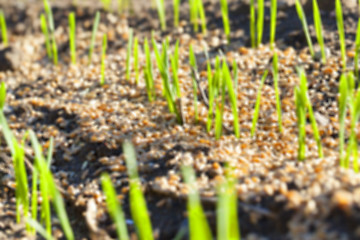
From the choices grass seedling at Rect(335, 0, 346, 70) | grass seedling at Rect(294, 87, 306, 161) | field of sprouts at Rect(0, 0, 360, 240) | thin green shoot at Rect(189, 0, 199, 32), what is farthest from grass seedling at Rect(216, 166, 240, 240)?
thin green shoot at Rect(189, 0, 199, 32)

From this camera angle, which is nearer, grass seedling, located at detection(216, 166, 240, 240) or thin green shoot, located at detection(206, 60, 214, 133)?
grass seedling, located at detection(216, 166, 240, 240)

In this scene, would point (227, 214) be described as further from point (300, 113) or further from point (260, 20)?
point (260, 20)

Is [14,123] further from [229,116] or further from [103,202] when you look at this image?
[229,116]

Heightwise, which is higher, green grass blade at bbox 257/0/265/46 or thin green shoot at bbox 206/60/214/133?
green grass blade at bbox 257/0/265/46

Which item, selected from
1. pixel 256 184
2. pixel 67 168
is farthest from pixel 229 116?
pixel 67 168

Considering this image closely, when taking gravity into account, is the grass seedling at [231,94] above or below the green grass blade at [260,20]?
below

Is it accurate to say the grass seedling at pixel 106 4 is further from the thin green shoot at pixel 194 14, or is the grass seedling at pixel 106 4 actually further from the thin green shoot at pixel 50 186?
the thin green shoot at pixel 50 186

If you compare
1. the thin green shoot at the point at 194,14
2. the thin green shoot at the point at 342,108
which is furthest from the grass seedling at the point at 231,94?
the thin green shoot at the point at 194,14

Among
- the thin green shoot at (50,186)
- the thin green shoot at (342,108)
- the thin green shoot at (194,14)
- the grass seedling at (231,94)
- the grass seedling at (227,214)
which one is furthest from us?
the thin green shoot at (194,14)

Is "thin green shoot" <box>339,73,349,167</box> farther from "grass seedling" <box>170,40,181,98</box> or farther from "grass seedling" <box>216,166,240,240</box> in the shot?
"grass seedling" <box>170,40,181,98</box>
